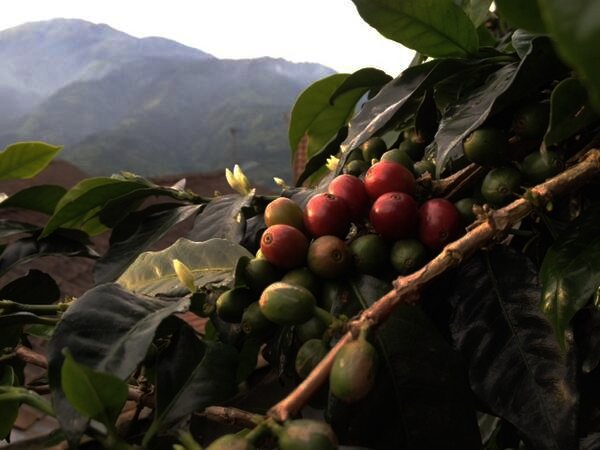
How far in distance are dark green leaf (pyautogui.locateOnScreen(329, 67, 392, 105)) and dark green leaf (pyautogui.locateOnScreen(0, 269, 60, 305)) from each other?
50cm

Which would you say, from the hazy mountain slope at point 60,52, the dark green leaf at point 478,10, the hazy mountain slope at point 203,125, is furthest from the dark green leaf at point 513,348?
the hazy mountain slope at point 60,52

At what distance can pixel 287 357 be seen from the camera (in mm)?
498

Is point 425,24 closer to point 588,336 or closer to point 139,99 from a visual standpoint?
point 588,336

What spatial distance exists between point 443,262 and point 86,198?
55 centimetres

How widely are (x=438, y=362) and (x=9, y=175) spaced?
0.75m

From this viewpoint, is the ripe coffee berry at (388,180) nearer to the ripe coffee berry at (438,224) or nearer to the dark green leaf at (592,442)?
the ripe coffee berry at (438,224)

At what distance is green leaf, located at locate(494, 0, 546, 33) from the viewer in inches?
14.9

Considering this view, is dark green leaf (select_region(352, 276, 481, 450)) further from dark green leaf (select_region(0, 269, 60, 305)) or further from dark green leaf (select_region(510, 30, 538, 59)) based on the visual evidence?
dark green leaf (select_region(0, 269, 60, 305))

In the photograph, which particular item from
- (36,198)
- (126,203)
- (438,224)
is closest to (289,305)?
(438,224)

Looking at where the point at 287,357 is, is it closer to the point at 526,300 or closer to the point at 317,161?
the point at 526,300

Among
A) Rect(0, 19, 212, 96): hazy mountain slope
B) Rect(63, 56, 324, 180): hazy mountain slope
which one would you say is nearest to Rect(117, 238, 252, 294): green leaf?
Rect(63, 56, 324, 180): hazy mountain slope

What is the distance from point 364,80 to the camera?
735 mm

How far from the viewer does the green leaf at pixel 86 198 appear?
0.74 meters

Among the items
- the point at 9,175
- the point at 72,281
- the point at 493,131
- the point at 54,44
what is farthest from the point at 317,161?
the point at 54,44
